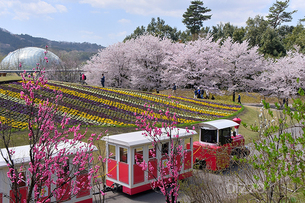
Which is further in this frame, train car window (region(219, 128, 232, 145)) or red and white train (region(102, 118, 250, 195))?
train car window (region(219, 128, 232, 145))

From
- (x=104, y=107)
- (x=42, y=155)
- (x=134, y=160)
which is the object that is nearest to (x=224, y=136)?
(x=134, y=160)

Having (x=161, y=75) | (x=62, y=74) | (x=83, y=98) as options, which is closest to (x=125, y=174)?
(x=83, y=98)

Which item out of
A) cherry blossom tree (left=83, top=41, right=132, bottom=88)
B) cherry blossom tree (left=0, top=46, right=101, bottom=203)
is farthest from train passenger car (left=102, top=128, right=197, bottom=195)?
cherry blossom tree (left=83, top=41, right=132, bottom=88)

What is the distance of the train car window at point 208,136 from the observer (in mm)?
12141

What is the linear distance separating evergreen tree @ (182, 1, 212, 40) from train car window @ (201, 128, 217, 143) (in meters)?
54.7

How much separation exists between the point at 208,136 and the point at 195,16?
194 ft

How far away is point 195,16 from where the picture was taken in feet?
217

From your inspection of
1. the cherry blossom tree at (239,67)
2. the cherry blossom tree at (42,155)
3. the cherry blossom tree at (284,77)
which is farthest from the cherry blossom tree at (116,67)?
the cherry blossom tree at (42,155)

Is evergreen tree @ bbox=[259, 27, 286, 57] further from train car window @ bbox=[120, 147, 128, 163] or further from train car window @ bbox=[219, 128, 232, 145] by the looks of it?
train car window @ bbox=[120, 147, 128, 163]

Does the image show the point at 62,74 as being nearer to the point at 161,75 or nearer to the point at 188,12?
the point at 161,75

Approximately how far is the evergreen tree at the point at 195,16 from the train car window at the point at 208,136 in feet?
180

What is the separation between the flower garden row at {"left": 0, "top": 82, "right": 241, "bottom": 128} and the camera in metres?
15.9

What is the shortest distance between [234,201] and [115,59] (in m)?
35.0

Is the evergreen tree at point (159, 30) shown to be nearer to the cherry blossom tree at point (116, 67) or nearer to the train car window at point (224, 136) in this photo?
the cherry blossom tree at point (116, 67)
